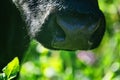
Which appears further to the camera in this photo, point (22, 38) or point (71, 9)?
point (22, 38)

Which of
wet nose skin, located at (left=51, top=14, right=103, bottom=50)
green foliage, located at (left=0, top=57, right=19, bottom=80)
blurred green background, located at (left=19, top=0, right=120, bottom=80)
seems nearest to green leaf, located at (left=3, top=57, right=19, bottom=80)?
green foliage, located at (left=0, top=57, right=19, bottom=80)

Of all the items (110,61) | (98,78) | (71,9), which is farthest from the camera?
(110,61)

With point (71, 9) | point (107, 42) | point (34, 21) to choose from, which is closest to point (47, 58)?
point (107, 42)

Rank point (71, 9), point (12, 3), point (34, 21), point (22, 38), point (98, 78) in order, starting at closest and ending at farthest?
point (71, 9), point (34, 21), point (12, 3), point (22, 38), point (98, 78)

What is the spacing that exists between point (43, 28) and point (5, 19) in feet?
2.30

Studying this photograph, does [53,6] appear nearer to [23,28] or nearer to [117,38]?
[23,28]

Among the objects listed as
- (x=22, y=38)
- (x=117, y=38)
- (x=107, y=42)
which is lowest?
(x=107, y=42)

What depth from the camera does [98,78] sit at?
4492 mm

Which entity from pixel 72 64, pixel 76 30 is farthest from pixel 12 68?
pixel 72 64

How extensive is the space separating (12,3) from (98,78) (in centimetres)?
→ 123

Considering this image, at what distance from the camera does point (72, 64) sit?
467 cm

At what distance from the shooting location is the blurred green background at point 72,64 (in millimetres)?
4488

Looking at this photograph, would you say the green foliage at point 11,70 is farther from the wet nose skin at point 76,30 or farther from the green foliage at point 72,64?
the green foliage at point 72,64

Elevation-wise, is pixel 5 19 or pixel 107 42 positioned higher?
pixel 5 19
